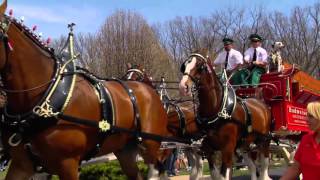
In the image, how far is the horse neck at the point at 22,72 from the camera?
538 cm

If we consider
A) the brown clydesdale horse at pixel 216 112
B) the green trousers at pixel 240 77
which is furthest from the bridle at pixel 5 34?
the green trousers at pixel 240 77

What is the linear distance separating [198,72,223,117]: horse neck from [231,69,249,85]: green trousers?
7.73 feet

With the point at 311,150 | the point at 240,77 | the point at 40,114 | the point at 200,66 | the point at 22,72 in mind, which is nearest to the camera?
the point at 311,150

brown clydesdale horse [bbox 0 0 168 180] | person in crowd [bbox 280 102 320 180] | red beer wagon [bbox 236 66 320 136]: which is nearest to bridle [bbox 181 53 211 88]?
red beer wagon [bbox 236 66 320 136]

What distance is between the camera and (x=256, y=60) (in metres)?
11.9

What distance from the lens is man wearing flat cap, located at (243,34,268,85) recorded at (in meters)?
11.6

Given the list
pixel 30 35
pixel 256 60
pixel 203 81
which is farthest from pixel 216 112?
pixel 30 35

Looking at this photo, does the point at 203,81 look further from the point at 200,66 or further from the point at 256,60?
the point at 256,60

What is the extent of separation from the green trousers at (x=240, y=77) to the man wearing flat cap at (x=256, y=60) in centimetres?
11

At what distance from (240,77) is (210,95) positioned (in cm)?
269

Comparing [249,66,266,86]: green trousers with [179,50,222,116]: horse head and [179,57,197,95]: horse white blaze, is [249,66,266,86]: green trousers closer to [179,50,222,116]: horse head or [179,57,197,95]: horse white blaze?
[179,50,222,116]: horse head

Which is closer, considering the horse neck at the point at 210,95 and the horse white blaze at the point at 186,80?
the horse white blaze at the point at 186,80

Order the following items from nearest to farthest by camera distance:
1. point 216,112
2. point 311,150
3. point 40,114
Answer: point 311,150, point 40,114, point 216,112

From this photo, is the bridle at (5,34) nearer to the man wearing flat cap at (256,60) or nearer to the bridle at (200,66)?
the bridle at (200,66)
